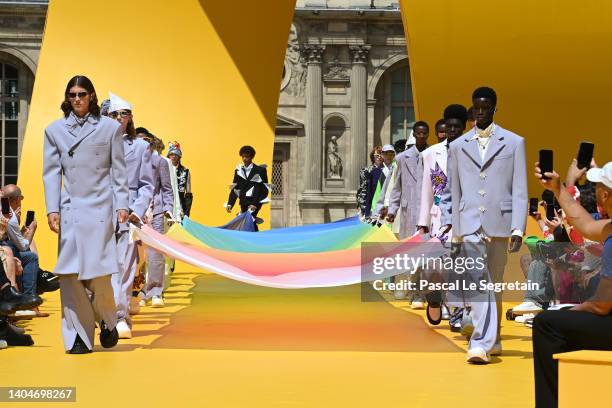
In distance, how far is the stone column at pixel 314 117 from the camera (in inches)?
1831

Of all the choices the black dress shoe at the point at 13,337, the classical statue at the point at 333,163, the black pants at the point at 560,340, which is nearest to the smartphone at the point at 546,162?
the black pants at the point at 560,340

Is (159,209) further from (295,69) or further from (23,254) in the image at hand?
(295,69)

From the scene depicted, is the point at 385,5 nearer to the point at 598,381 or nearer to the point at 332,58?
the point at 332,58

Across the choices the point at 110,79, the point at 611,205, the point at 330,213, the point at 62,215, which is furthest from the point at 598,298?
the point at 330,213

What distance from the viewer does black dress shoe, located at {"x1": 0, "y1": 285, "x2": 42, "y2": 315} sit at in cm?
968

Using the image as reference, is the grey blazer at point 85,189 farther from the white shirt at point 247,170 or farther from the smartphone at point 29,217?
the white shirt at point 247,170

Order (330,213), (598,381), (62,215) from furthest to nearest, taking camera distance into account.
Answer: (330,213) → (62,215) → (598,381)

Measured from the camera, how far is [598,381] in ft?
16.9

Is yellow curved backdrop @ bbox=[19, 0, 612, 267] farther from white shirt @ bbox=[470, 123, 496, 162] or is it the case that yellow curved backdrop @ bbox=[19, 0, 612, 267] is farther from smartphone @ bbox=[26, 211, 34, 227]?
white shirt @ bbox=[470, 123, 496, 162]

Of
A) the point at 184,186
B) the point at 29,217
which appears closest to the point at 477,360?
the point at 29,217

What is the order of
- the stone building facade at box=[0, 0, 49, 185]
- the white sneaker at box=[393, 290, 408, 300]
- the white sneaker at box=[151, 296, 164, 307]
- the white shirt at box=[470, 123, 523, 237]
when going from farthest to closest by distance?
the stone building facade at box=[0, 0, 49, 185], the white sneaker at box=[393, 290, 408, 300], the white sneaker at box=[151, 296, 164, 307], the white shirt at box=[470, 123, 523, 237]

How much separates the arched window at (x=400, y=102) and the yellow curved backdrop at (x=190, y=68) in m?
28.2

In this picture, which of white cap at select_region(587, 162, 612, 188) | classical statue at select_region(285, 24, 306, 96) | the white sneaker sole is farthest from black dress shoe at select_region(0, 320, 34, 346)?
classical statue at select_region(285, 24, 306, 96)

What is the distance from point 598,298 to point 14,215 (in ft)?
26.0
